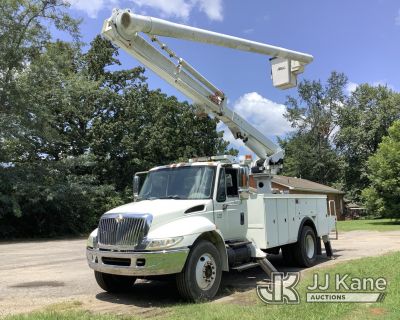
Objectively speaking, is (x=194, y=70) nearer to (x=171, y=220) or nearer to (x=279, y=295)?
(x=171, y=220)

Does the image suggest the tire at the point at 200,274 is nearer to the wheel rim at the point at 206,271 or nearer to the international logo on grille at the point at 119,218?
the wheel rim at the point at 206,271

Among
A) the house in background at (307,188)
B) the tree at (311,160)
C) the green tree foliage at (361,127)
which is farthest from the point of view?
the tree at (311,160)

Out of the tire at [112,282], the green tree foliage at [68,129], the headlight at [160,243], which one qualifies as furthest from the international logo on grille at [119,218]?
the green tree foliage at [68,129]

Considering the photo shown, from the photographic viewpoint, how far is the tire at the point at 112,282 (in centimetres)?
923

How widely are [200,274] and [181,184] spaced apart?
1.99m

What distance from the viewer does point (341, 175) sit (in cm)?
6744

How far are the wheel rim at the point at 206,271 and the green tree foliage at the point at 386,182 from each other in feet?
111

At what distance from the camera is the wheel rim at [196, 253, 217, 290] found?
834 centimetres

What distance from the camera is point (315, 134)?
69.4 meters

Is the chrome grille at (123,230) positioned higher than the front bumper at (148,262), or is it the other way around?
the chrome grille at (123,230)

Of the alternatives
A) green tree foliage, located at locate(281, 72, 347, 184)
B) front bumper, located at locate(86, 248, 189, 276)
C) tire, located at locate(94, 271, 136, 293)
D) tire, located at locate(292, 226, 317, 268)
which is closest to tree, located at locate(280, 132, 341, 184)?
green tree foliage, located at locate(281, 72, 347, 184)

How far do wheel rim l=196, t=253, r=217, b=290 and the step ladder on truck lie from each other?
0.06ft

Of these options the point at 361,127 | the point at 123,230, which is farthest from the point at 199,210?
the point at 361,127

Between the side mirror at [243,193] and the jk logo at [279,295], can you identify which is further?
the side mirror at [243,193]
